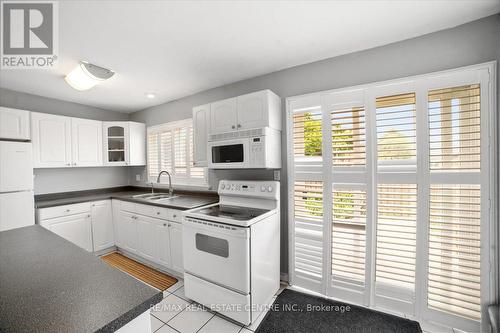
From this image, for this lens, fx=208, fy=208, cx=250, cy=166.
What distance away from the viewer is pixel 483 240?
1.55m

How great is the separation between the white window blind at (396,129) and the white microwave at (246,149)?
0.97 meters

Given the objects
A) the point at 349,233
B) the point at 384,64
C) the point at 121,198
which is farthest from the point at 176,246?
the point at 384,64

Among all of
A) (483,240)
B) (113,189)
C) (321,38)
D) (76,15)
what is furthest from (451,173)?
(113,189)

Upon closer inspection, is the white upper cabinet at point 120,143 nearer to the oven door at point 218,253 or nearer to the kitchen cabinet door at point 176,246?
Result: the kitchen cabinet door at point 176,246

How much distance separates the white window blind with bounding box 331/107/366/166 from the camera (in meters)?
1.94

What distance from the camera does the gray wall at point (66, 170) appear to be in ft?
9.50

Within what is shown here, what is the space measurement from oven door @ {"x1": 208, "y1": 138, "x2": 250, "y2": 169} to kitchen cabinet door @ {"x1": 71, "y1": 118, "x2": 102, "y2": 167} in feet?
7.40

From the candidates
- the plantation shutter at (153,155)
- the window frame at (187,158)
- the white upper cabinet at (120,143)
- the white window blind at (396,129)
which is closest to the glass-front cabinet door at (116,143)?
the white upper cabinet at (120,143)

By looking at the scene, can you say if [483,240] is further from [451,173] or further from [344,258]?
[344,258]

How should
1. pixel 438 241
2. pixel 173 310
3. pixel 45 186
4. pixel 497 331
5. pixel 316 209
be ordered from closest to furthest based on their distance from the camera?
pixel 497 331 → pixel 438 241 → pixel 173 310 → pixel 316 209 → pixel 45 186

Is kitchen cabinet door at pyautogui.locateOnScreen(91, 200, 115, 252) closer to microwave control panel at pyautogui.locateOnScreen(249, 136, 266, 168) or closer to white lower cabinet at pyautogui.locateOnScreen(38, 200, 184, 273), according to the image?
white lower cabinet at pyautogui.locateOnScreen(38, 200, 184, 273)

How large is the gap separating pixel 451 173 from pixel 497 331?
1086 millimetres

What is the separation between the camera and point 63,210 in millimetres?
2814

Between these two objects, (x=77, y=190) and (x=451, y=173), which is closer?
(x=451, y=173)
